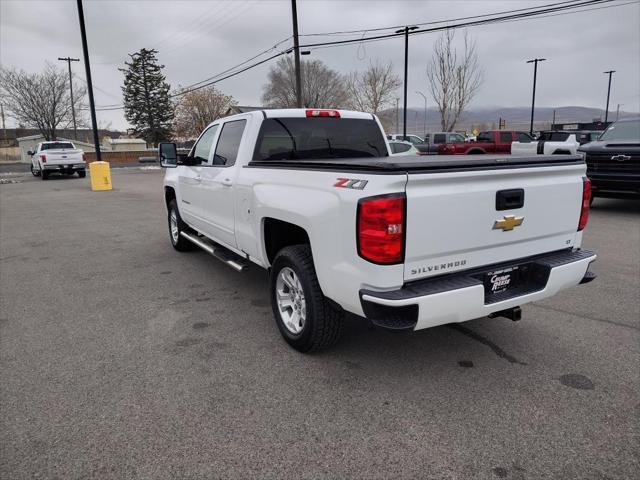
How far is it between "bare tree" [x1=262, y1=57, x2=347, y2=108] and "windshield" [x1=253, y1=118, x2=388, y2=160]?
55072 mm

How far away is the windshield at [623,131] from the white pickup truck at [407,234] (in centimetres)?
803

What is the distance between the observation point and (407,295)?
105 inches

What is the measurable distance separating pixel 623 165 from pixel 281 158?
772 cm

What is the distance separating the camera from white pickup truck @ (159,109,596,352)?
105 inches

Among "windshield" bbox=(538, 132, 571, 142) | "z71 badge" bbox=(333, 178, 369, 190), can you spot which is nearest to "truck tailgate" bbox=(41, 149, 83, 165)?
"windshield" bbox=(538, 132, 571, 142)

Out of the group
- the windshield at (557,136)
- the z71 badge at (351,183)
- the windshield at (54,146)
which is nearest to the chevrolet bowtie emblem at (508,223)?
the z71 badge at (351,183)

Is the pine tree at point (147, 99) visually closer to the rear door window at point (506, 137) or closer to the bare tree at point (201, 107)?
the bare tree at point (201, 107)

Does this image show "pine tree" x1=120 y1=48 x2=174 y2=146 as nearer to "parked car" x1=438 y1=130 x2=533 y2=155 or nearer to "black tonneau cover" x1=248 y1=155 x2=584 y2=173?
"parked car" x1=438 y1=130 x2=533 y2=155

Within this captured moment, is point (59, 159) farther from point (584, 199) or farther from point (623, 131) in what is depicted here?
point (584, 199)

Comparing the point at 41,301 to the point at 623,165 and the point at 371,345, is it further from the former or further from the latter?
the point at 623,165

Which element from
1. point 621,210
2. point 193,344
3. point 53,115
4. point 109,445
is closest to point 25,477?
point 109,445

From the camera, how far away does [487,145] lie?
20.3 metres

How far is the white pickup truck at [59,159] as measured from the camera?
22.0 metres

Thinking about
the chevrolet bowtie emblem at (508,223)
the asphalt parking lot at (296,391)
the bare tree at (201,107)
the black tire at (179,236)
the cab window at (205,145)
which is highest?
the bare tree at (201,107)
